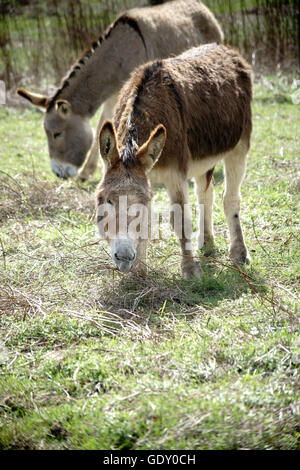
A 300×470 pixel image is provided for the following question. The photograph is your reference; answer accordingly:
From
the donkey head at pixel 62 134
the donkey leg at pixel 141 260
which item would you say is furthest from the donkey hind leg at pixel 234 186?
the donkey head at pixel 62 134

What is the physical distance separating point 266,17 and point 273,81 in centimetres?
188

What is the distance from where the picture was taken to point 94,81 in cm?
785

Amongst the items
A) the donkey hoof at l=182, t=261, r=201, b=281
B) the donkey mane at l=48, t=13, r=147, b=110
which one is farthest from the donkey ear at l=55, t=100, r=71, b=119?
the donkey hoof at l=182, t=261, r=201, b=281

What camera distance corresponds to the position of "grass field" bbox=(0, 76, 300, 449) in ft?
9.70

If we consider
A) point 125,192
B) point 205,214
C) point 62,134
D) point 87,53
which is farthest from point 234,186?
point 87,53

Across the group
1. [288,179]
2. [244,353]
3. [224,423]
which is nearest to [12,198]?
[288,179]

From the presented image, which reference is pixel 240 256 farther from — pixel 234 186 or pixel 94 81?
pixel 94 81

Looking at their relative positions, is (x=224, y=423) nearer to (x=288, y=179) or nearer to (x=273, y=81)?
(x=288, y=179)

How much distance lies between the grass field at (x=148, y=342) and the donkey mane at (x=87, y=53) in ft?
7.08

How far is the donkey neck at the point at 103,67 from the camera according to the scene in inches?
308

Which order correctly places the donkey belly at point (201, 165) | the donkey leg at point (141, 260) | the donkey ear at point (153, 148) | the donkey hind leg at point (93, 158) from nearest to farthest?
the donkey ear at point (153, 148)
the donkey leg at point (141, 260)
the donkey belly at point (201, 165)
the donkey hind leg at point (93, 158)

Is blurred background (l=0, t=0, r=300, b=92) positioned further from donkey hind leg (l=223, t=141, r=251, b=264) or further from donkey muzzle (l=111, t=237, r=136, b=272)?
donkey muzzle (l=111, t=237, r=136, b=272)

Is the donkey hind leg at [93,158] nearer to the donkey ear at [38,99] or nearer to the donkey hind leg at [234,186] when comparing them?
the donkey ear at [38,99]
